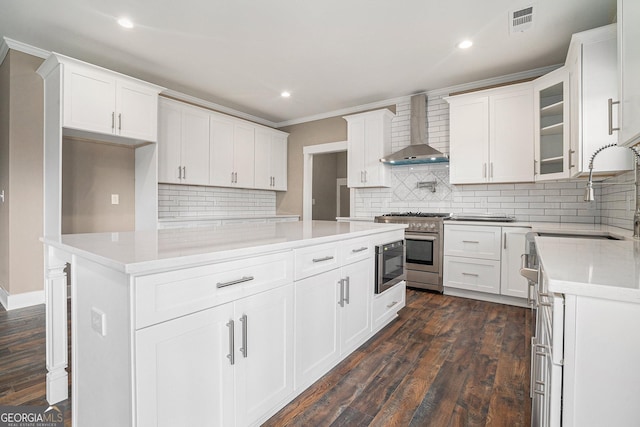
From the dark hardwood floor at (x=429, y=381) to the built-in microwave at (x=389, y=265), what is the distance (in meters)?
0.42

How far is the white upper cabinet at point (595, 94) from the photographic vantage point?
2.33 m

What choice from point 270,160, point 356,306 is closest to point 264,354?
point 356,306

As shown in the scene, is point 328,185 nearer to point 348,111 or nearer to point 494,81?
point 348,111

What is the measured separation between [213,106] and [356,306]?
4.16 meters

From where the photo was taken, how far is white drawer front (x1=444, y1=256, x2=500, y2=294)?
3535mm

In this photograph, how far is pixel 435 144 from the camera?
4410 millimetres

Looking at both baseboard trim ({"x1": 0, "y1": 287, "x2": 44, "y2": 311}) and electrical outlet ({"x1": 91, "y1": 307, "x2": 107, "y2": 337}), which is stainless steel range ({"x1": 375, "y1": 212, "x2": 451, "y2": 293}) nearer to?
electrical outlet ({"x1": 91, "y1": 307, "x2": 107, "y2": 337})

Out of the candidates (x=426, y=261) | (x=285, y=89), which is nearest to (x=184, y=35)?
(x=285, y=89)

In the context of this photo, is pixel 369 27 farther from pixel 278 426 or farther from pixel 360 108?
pixel 278 426

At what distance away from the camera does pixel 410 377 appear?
78.5 inches

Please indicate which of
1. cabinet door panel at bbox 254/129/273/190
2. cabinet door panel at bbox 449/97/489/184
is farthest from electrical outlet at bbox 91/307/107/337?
cabinet door panel at bbox 254/129/273/190

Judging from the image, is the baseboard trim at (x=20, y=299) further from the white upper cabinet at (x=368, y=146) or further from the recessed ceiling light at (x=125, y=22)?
the white upper cabinet at (x=368, y=146)

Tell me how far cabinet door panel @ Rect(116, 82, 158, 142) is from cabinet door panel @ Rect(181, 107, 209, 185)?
2.07 ft

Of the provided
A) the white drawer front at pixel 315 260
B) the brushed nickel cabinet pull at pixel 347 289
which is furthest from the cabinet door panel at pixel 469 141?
the white drawer front at pixel 315 260
